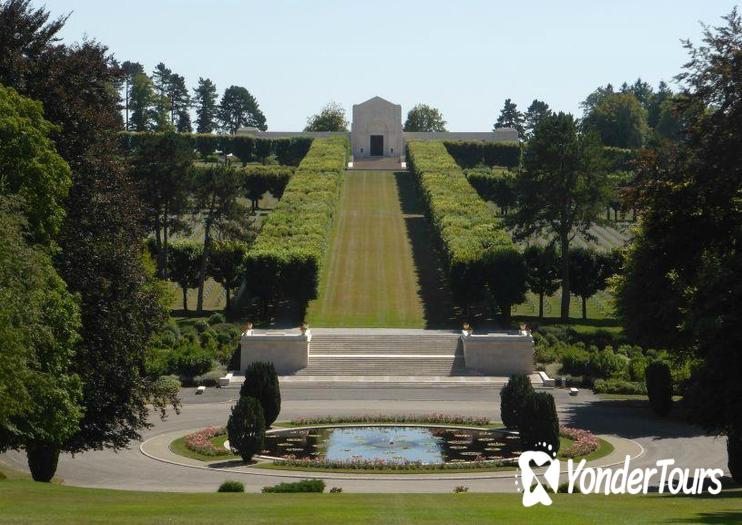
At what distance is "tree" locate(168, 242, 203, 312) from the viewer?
252 feet

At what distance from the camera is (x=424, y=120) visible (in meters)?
193

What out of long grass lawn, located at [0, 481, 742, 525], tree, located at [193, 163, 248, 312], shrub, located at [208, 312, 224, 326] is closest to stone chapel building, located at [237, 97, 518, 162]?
tree, located at [193, 163, 248, 312]

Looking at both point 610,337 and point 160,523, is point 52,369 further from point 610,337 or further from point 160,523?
point 610,337

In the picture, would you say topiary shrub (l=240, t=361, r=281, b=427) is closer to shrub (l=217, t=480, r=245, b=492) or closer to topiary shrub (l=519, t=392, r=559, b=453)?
topiary shrub (l=519, t=392, r=559, b=453)

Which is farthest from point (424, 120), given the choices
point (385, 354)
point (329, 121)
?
point (385, 354)

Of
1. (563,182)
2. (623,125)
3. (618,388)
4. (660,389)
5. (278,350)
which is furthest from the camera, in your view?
(623,125)

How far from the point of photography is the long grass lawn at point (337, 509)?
21.2m

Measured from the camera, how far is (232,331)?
65.1 m

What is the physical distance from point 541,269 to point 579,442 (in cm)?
3271

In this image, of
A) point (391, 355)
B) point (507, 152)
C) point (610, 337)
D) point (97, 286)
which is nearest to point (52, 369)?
point (97, 286)

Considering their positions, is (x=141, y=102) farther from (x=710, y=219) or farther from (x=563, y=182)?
(x=710, y=219)

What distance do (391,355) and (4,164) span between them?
3245 centimetres

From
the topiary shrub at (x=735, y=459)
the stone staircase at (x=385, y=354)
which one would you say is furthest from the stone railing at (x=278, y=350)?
the topiary shrub at (x=735, y=459)

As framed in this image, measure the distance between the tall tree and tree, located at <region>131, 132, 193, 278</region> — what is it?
4283 centimetres
